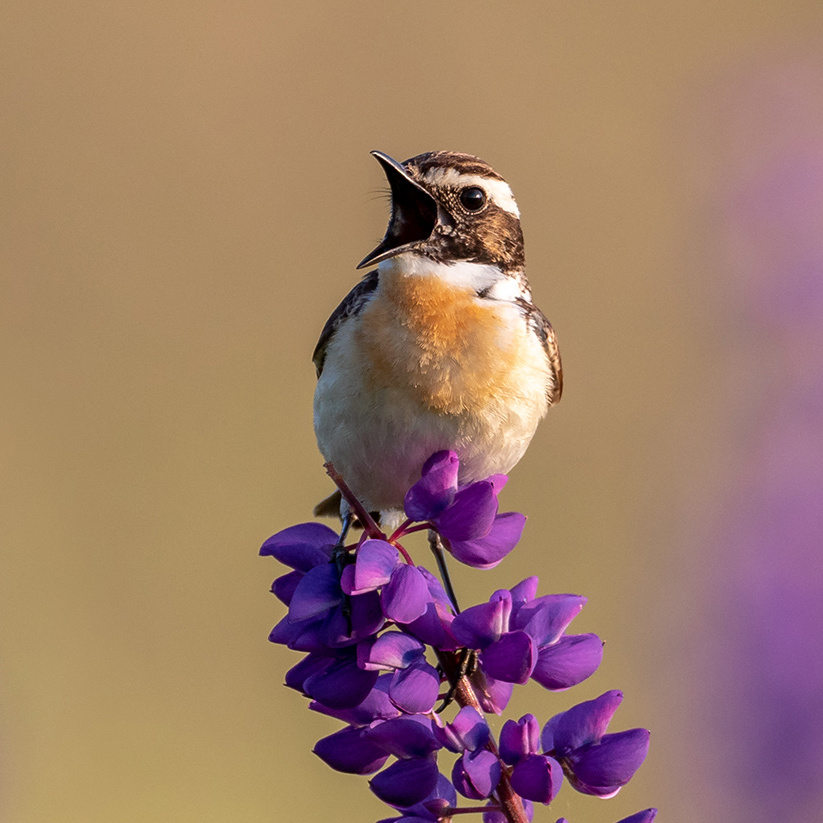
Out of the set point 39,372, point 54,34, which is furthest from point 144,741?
point 54,34

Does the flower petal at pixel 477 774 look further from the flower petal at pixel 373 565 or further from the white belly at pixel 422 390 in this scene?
the white belly at pixel 422 390

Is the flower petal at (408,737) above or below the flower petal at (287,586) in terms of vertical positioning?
below

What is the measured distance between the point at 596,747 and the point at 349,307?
1458mm

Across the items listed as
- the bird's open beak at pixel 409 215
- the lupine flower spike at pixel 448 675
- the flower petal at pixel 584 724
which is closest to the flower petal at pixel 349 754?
the lupine flower spike at pixel 448 675

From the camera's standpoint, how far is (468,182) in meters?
2.74

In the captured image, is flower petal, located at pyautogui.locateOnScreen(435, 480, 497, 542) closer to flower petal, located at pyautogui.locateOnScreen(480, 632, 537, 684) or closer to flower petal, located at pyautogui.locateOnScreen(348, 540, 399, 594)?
flower petal, located at pyautogui.locateOnScreen(348, 540, 399, 594)

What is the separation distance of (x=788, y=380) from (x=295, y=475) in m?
4.39

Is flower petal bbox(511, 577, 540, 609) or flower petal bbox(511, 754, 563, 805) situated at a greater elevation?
flower petal bbox(511, 577, 540, 609)

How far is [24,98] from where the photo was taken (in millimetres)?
9453

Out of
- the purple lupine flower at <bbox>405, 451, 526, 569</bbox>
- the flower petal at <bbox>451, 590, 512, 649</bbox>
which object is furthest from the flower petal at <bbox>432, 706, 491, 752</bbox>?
the purple lupine flower at <bbox>405, 451, 526, 569</bbox>

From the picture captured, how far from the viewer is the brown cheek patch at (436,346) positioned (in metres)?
2.61

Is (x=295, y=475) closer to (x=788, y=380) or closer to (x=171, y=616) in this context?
(x=171, y=616)

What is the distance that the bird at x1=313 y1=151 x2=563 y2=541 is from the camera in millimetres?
2605

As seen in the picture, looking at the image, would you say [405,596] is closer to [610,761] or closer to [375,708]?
[375,708]
